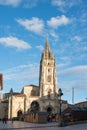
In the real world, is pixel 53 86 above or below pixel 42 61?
below

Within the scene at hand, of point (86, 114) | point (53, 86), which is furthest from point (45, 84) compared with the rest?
point (86, 114)

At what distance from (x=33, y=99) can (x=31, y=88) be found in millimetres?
10208

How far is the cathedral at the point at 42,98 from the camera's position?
124 metres

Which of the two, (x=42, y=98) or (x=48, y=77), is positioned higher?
(x=48, y=77)

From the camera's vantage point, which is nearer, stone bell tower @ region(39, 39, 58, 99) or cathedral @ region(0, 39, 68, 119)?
cathedral @ region(0, 39, 68, 119)

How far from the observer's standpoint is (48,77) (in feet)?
423

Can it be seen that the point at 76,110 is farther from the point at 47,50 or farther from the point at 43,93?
the point at 47,50

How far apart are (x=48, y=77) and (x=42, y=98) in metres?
8.73

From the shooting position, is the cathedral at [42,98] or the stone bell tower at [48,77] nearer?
the cathedral at [42,98]

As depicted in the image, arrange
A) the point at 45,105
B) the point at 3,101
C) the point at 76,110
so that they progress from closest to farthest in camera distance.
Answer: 1. the point at 76,110
2. the point at 45,105
3. the point at 3,101

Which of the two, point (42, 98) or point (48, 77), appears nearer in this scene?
point (42, 98)

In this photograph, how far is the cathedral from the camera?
4867 inches

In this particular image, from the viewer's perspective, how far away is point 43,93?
414 feet

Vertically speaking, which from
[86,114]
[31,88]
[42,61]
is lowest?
[86,114]
